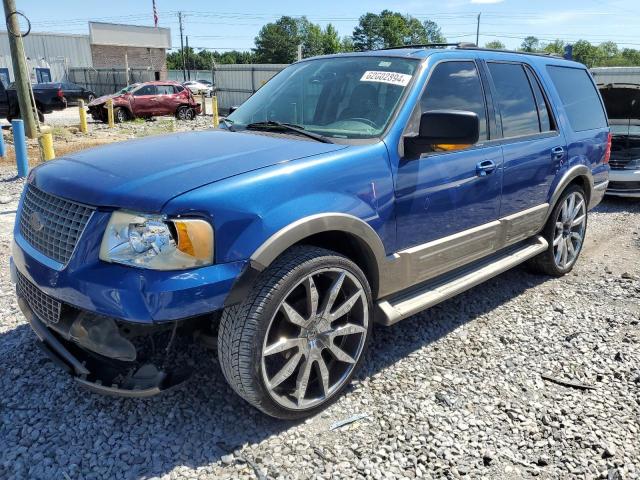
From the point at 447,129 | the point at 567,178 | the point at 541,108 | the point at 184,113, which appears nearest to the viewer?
the point at 447,129

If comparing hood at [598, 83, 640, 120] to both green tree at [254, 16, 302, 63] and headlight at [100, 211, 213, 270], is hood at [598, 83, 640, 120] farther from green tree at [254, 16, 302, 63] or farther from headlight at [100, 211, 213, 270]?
green tree at [254, 16, 302, 63]

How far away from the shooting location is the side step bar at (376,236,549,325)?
3.11 metres

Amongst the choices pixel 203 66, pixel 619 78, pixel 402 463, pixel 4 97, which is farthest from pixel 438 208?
pixel 203 66

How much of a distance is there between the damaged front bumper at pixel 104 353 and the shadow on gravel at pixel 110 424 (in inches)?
11.9

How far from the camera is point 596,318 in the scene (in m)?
4.12

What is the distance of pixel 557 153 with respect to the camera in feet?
14.2

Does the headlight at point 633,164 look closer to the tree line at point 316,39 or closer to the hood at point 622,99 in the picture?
the hood at point 622,99

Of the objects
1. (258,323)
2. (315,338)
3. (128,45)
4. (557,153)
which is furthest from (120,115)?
(128,45)

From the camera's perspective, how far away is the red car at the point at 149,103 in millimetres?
20688

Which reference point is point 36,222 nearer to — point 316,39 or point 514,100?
point 514,100

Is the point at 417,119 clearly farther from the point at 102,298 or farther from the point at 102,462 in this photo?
the point at 102,462

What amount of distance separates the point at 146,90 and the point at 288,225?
68.7 feet

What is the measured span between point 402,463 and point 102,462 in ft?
4.64

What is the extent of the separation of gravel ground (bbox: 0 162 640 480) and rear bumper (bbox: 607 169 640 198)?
4808 mm
